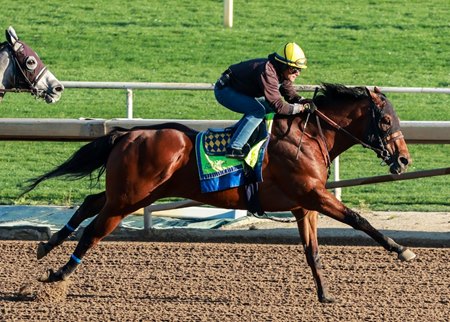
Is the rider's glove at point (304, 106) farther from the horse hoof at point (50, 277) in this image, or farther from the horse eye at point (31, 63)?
the horse eye at point (31, 63)

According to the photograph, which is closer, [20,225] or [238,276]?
[238,276]

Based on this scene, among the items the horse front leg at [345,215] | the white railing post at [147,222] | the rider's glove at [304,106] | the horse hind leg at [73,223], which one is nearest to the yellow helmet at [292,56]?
the rider's glove at [304,106]

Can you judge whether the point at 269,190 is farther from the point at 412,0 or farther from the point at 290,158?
the point at 412,0

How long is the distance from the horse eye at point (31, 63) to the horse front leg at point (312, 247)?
2.50 meters

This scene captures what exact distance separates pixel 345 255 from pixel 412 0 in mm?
15279

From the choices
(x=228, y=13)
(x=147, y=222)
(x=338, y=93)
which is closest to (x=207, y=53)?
(x=228, y=13)

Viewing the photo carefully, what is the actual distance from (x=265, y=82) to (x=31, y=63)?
2236mm

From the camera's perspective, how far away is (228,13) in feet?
69.8

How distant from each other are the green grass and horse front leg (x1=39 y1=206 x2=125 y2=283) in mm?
4206

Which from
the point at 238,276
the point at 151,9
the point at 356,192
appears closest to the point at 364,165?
the point at 356,192

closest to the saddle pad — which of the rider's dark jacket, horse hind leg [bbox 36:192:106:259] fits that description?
the rider's dark jacket

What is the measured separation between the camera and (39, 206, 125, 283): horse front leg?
8094mm

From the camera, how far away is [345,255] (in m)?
9.38

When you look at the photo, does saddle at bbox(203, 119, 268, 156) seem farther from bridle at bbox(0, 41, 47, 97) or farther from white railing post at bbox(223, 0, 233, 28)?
white railing post at bbox(223, 0, 233, 28)
